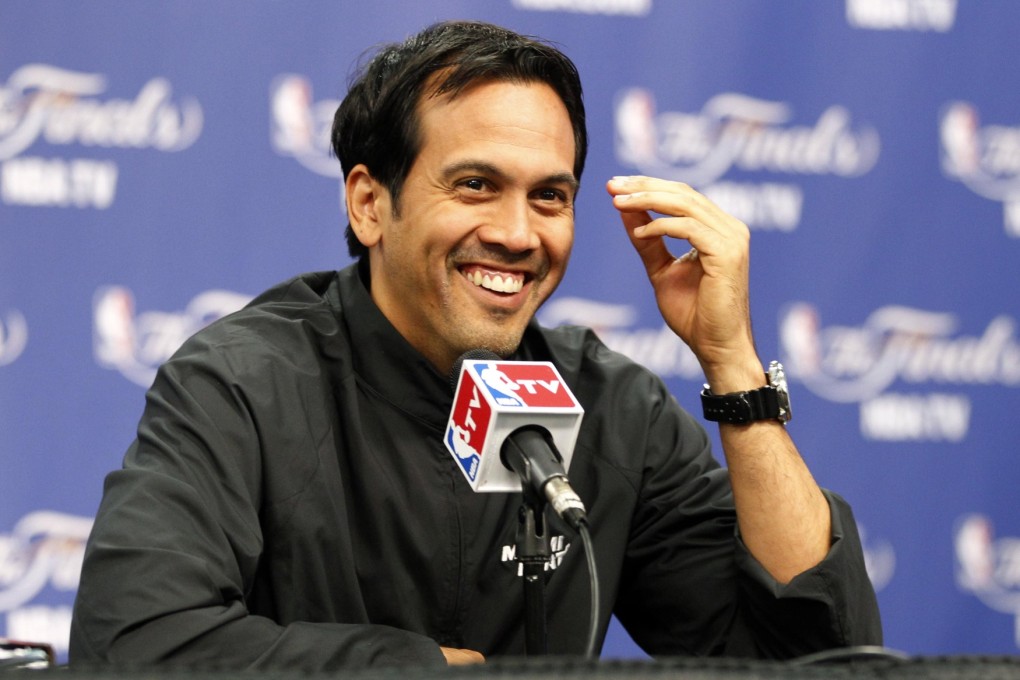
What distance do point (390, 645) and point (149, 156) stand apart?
1919 mm

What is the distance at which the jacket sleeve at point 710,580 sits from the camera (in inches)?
74.6

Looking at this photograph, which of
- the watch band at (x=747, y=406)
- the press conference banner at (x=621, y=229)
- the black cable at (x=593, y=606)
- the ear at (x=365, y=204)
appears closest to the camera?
the black cable at (x=593, y=606)

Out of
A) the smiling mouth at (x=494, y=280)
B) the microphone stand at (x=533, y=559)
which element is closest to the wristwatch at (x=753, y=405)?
the smiling mouth at (x=494, y=280)

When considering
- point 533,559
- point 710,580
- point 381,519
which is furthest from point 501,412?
point 710,580

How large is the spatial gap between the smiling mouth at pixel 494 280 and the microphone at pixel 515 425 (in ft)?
1.71

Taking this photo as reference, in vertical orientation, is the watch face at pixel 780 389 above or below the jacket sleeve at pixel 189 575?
above

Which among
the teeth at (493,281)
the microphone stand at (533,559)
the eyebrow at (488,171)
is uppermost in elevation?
the eyebrow at (488,171)

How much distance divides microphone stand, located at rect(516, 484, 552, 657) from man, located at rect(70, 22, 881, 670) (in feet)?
1.56

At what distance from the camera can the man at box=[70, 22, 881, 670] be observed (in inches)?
72.6

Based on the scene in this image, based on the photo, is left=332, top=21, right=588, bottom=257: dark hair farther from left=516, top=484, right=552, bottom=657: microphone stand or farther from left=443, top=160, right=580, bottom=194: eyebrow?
left=516, top=484, right=552, bottom=657: microphone stand

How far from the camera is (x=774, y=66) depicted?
342cm

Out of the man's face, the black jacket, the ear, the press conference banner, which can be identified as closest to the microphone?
the black jacket

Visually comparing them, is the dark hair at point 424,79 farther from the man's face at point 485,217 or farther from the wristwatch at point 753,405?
the wristwatch at point 753,405

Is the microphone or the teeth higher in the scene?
the teeth
